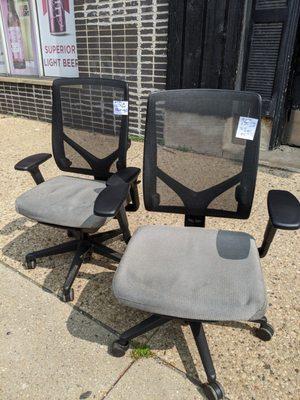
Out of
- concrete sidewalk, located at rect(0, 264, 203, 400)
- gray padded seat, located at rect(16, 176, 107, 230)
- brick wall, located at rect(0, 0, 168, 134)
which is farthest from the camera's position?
brick wall, located at rect(0, 0, 168, 134)

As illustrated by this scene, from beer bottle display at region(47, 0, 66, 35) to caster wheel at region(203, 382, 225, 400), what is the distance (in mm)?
5225

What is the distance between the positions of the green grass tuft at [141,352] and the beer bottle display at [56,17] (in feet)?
16.1

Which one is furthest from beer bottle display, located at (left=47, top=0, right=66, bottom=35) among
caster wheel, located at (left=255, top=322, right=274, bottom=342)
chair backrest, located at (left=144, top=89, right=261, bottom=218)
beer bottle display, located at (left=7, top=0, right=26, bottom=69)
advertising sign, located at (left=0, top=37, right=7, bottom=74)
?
caster wheel, located at (left=255, top=322, right=274, bottom=342)

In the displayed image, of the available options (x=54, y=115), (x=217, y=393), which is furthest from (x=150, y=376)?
(x=54, y=115)

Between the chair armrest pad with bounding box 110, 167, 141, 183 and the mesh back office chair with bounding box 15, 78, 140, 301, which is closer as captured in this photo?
the chair armrest pad with bounding box 110, 167, 141, 183

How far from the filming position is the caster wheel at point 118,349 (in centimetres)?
169

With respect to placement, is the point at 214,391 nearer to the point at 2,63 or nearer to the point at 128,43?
the point at 128,43

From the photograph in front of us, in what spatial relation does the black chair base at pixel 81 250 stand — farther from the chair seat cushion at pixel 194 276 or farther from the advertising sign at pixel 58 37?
the advertising sign at pixel 58 37

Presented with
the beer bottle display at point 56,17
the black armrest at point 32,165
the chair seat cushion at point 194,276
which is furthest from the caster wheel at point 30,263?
the beer bottle display at point 56,17

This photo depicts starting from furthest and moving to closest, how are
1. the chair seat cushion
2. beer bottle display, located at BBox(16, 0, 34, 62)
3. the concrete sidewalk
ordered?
beer bottle display, located at BBox(16, 0, 34, 62) → the concrete sidewalk → the chair seat cushion

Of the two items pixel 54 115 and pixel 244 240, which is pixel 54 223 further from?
pixel 244 240

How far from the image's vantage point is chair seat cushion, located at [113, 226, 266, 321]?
130 cm

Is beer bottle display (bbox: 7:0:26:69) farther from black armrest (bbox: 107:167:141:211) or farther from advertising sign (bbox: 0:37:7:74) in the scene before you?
black armrest (bbox: 107:167:141:211)

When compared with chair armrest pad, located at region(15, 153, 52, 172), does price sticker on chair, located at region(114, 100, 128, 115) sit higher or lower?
higher
